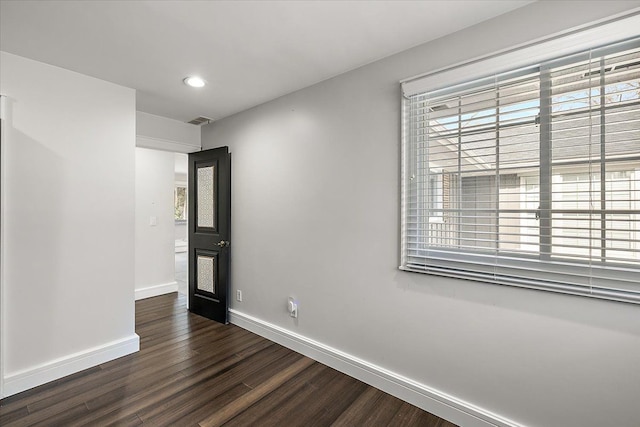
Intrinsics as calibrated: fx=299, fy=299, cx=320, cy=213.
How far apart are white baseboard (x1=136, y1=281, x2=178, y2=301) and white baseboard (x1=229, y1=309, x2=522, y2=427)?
2.33 m

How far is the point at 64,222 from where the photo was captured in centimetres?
235

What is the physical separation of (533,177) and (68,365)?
11.5 ft

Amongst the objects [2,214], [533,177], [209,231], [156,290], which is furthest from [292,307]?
[156,290]

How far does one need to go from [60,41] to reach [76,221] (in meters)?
1.30

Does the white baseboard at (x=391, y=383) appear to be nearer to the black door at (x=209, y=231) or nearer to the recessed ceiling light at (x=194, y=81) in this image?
the black door at (x=209, y=231)

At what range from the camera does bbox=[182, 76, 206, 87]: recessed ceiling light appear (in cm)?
251

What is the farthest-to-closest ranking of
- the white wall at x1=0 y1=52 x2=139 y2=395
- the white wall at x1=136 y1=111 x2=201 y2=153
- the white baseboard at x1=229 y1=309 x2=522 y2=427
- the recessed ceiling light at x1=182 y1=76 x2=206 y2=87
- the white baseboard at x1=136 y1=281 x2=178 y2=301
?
the white baseboard at x1=136 y1=281 x2=178 y2=301, the white wall at x1=136 y1=111 x2=201 y2=153, the recessed ceiling light at x1=182 y1=76 x2=206 y2=87, the white wall at x1=0 y1=52 x2=139 y2=395, the white baseboard at x1=229 y1=309 x2=522 y2=427

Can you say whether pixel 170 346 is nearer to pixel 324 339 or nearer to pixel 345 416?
pixel 324 339

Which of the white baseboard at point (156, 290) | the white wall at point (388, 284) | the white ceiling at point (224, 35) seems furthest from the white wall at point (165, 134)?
the white baseboard at point (156, 290)

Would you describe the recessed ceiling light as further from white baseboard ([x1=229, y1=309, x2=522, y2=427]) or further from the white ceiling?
white baseboard ([x1=229, y1=309, x2=522, y2=427])

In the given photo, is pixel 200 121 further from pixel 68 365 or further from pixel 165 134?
pixel 68 365

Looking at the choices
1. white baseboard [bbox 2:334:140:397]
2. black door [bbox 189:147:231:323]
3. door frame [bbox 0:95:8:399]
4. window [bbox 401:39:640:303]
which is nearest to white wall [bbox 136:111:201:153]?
black door [bbox 189:147:231:323]

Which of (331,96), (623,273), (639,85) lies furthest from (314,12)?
(623,273)

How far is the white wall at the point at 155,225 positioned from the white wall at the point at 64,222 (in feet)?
6.22
